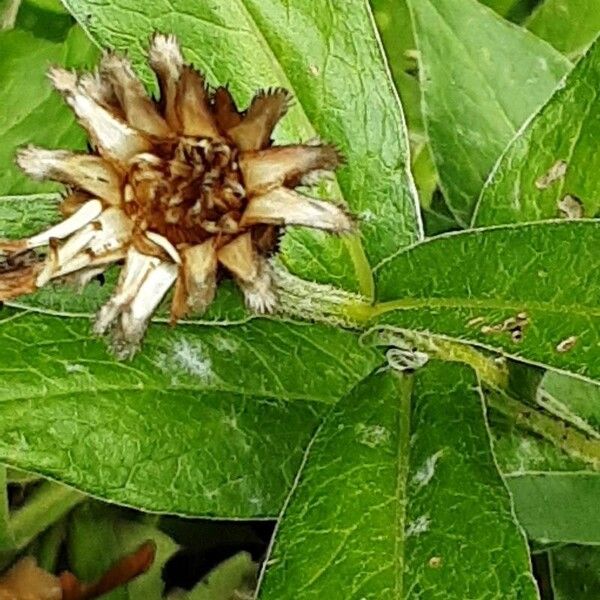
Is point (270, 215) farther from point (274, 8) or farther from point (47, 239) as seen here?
point (274, 8)

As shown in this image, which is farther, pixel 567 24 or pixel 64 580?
pixel 567 24

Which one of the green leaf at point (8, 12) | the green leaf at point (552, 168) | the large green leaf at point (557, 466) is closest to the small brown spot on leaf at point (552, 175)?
the green leaf at point (552, 168)

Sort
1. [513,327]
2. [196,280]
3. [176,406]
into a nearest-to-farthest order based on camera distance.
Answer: [196,280], [513,327], [176,406]

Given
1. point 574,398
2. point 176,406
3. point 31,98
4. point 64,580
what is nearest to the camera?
point 176,406

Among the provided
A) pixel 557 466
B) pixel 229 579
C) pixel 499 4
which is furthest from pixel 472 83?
pixel 229 579

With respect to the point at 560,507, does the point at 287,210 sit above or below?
above

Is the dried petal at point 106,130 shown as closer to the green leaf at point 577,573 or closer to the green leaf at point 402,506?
the green leaf at point 402,506

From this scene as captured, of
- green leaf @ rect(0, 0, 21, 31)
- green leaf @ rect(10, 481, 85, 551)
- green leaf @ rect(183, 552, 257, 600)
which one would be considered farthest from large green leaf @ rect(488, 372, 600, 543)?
green leaf @ rect(0, 0, 21, 31)

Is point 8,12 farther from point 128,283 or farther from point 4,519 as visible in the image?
point 128,283
